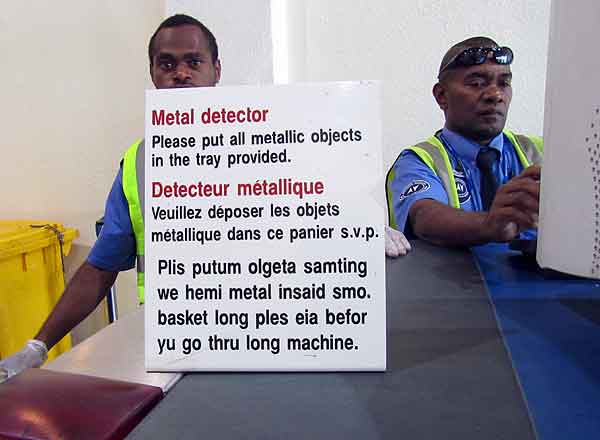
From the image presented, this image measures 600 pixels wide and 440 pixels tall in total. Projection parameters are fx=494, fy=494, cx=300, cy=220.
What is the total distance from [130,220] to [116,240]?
0.07 meters

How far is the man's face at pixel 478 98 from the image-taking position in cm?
158

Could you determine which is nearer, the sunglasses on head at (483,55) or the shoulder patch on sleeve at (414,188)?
the shoulder patch on sleeve at (414,188)

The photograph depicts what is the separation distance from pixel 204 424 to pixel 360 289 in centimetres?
17

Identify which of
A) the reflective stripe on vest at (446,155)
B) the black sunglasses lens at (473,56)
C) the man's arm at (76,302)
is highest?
the black sunglasses lens at (473,56)

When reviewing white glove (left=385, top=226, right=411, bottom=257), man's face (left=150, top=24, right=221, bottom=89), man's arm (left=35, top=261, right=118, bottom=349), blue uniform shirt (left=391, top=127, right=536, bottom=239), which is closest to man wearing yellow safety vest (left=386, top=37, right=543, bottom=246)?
blue uniform shirt (left=391, top=127, right=536, bottom=239)

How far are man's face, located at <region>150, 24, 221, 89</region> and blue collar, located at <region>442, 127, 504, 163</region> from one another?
83cm

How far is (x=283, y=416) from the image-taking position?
38 centimetres

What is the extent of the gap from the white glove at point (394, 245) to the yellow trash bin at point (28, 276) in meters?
1.42

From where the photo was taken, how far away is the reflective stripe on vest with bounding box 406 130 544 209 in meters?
1.53

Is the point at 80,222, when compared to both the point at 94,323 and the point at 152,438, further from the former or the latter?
the point at 152,438

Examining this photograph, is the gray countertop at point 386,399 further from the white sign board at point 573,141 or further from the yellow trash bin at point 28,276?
the yellow trash bin at point 28,276

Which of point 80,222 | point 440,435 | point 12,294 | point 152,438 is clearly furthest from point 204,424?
point 80,222

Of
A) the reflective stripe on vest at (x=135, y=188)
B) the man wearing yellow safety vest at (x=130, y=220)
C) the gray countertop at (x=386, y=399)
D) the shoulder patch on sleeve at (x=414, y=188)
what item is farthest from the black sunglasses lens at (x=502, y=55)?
the gray countertop at (x=386, y=399)

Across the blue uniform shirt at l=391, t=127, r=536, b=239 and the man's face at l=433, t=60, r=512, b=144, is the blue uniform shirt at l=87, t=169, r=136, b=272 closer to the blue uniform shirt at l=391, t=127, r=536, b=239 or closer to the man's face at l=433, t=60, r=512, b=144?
the blue uniform shirt at l=391, t=127, r=536, b=239
